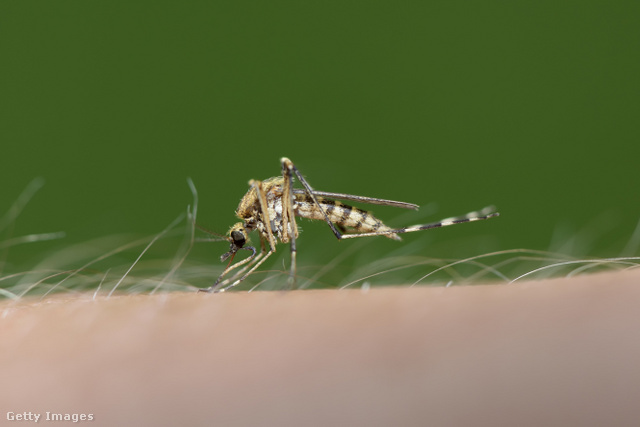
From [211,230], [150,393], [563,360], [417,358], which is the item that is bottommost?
[563,360]

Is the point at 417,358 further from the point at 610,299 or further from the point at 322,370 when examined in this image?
the point at 610,299

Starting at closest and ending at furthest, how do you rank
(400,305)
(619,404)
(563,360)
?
(619,404), (563,360), (400,305)

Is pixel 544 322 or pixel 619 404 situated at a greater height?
pixel 544 322

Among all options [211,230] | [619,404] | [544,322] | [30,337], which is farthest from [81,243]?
[619,404]

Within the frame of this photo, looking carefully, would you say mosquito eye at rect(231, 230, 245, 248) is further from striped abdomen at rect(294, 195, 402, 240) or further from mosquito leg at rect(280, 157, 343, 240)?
mosquito leg at rect(280, 157, 343, 240)

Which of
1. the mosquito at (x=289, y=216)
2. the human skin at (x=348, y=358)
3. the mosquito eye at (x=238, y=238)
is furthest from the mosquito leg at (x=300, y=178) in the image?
the human skin at (x=348, y=358)

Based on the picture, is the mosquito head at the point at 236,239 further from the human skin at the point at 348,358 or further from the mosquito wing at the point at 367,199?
the human skin at the point at 348,358
